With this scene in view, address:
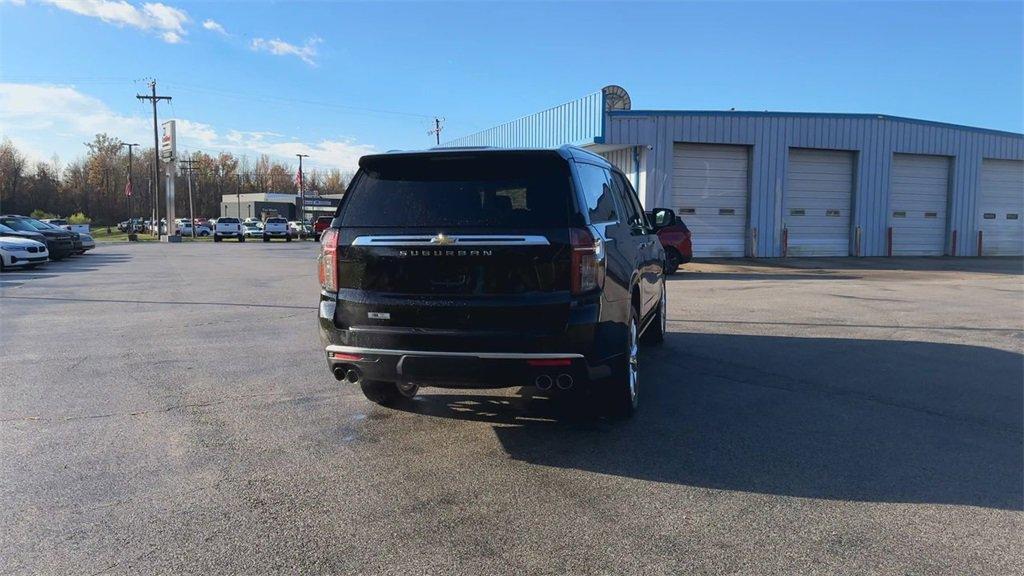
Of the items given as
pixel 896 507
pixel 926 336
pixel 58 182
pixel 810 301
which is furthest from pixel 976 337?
pixel 58 182

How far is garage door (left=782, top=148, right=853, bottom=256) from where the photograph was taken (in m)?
26.1

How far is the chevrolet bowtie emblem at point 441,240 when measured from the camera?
4.63 m

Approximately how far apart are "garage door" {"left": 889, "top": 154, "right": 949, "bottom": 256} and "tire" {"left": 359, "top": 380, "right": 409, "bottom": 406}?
26533mm

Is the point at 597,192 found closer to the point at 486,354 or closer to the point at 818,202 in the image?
the point at 486,354

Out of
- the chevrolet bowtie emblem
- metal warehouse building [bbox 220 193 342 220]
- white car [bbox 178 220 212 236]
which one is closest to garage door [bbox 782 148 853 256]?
the chevrolet bowtie emblem

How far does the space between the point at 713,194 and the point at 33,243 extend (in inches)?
843

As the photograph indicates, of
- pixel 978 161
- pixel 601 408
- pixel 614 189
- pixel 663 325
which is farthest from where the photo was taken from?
pixel 978 161

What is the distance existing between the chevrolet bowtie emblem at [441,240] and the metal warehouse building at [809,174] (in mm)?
19252

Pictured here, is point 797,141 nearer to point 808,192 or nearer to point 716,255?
point 808,192

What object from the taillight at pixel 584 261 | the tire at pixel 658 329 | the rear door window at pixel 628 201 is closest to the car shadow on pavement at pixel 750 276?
the tire at pixel 658 329

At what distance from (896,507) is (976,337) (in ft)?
21.8

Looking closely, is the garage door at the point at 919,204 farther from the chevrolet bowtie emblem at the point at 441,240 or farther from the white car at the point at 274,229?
the white car at the point at 274,229

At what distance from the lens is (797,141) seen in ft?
83.8

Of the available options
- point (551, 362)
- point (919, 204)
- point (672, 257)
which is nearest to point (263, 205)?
point (919, 204)
